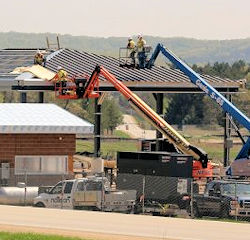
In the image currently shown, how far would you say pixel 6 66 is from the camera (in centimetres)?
7894

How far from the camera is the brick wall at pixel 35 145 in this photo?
55.2 meters

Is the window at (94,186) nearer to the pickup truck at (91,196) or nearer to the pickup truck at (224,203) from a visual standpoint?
the pickup truck at (91,196)

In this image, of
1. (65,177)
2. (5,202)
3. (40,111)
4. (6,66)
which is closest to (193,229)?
(5,202)

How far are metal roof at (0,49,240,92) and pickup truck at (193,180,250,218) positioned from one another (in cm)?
2709

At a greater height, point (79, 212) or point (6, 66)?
point (6, 66)

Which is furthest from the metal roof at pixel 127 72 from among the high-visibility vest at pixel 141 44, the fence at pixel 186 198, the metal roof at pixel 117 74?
the fence at pixel 186 198

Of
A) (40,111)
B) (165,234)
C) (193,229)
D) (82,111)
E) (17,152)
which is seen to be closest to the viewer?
(165,234)

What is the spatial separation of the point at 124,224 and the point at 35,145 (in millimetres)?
17857

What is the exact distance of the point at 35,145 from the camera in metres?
56.0

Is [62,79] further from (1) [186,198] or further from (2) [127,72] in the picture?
(1) [186,198]

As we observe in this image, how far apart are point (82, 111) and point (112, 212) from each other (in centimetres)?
13887

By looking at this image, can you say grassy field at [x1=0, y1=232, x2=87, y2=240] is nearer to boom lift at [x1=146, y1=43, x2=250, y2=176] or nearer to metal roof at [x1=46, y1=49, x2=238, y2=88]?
boom lift at [x1=146, y1=43, x2=250, y2=176]

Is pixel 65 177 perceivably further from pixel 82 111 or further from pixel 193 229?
pixel 82 111

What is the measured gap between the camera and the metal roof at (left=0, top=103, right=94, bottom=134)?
54656 millimetres
